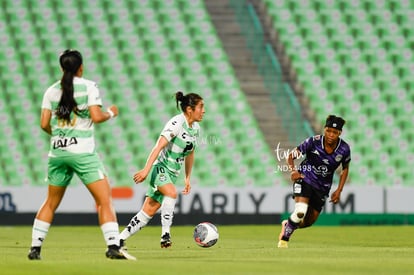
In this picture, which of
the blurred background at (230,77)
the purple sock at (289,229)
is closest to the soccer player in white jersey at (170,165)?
the purple sock at (289,229)

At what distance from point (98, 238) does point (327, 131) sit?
4.72 m

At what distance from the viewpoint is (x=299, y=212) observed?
13984mm

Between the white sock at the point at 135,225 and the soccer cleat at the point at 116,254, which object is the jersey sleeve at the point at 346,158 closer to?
the white sock at the point at 135,225

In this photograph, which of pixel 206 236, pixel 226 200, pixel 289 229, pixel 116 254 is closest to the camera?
pixel 116 254

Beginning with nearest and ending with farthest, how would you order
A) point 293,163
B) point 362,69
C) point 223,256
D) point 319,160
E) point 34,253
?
1. point 34,253
2. point 223,256
3. point 293,163
4. point 319,160
5. point 362,69

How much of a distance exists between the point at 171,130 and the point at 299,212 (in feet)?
7.05

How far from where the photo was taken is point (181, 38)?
1022 inches

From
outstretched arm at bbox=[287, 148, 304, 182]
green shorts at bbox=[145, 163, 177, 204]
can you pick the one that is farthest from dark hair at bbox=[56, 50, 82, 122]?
outstretched arm at bbox=[287, 148, 304, 182]

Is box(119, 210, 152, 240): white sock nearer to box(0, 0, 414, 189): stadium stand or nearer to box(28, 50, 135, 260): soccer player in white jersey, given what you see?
box(28, 50, 135, 260): soccer player in white jersey

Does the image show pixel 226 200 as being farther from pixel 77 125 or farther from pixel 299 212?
pixel 77 125

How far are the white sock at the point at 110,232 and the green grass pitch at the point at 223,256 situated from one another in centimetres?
19

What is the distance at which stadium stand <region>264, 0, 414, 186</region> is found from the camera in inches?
982

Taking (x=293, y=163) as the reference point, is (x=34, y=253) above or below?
Answer: below

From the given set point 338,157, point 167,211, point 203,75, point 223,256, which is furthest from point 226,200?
point 223,256
